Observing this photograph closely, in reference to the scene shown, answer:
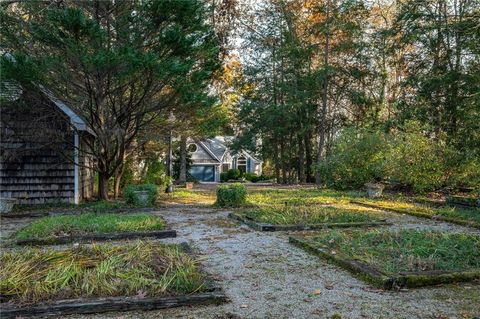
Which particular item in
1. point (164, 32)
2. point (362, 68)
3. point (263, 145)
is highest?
point (362, 68)

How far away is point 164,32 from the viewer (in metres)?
10.9

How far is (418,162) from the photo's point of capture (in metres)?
14.7

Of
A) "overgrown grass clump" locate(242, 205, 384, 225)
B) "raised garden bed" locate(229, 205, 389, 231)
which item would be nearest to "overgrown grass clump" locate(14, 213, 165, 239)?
"raised garden bed" locate(229, 205, 389, 231)

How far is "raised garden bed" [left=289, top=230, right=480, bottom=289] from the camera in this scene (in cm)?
459

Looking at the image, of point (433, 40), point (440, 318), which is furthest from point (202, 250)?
point (433, 40)

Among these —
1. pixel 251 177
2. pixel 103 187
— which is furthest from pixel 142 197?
pixel 251 177

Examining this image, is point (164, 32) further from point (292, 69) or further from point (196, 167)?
point (196, 167)

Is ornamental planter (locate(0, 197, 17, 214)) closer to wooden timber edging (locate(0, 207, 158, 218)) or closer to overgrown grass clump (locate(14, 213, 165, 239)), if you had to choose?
wooden timber edging (locate(0, 207, 158, 218))

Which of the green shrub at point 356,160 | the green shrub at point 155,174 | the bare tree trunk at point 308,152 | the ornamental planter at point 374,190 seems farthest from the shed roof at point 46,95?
the bare tree trunk at point 308,152

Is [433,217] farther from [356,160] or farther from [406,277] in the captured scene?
[356,160]

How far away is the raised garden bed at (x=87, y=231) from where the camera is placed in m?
6.84

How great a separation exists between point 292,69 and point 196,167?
17.8m

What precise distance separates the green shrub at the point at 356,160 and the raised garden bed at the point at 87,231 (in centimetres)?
1125

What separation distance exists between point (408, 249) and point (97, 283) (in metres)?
4.04
